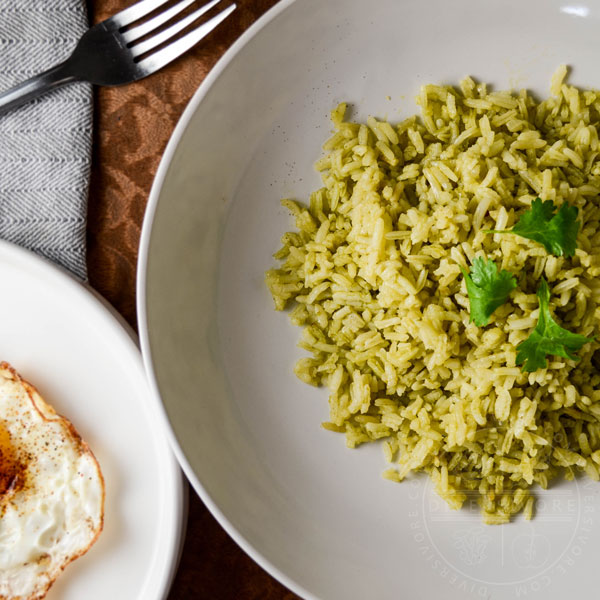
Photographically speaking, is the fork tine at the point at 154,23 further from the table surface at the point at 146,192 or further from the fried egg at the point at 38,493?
the fried egg at the point at 38,493

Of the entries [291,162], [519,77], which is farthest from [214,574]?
[519,77]

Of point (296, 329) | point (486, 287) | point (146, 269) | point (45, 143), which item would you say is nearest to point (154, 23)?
point (45, 143)

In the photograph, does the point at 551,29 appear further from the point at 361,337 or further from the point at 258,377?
the point at 258,377

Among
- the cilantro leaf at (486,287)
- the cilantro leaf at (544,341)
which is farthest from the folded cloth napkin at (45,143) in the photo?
the cilantro leaf at (544,341)

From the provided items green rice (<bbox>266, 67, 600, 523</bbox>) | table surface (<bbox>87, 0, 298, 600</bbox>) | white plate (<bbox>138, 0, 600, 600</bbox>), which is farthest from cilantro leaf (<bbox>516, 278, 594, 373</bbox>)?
table surface (<bbox>87, 0, 298, 600</bbox>)

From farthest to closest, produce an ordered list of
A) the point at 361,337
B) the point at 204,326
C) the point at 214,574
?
the point at 214,574 → the point at 204,326 → the point at 361,337

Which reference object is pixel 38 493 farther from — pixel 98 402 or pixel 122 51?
pixel 122 51

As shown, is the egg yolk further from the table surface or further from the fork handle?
the fork handle
